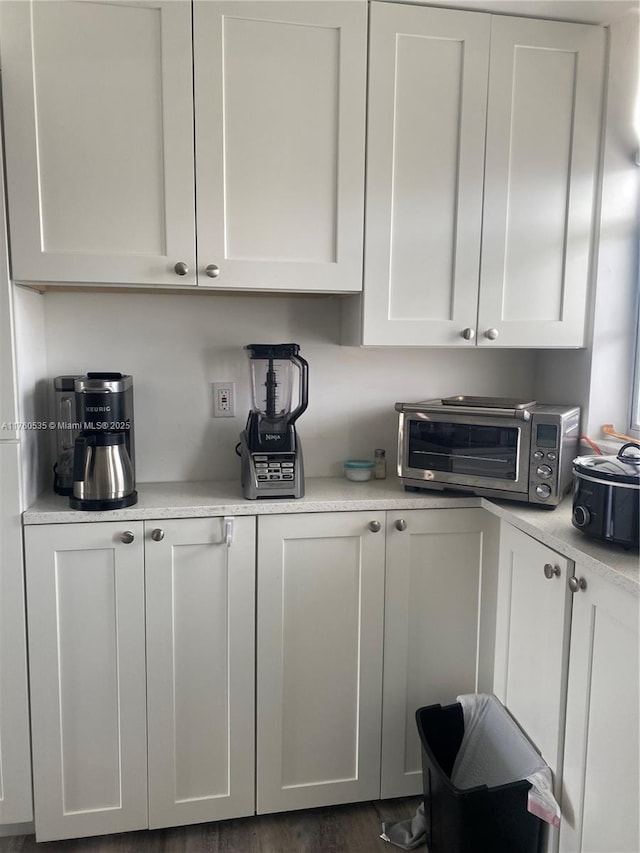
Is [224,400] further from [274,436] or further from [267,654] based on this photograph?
[267,654]

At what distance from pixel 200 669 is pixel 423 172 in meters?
1.57

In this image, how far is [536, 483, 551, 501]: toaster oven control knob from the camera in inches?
67.5

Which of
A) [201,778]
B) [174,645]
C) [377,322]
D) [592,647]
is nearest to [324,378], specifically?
[377,322]

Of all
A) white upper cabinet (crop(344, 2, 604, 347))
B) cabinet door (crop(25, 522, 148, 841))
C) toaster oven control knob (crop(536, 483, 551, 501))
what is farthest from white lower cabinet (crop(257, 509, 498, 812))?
white upper cabinet (crop(344, 2, 604, 347))

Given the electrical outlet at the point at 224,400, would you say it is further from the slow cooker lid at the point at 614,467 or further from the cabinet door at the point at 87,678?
the slow cooker lid at the point at 614,467

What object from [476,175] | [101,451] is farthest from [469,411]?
[101,451]

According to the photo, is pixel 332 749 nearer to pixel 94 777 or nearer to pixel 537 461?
pixel 94 777

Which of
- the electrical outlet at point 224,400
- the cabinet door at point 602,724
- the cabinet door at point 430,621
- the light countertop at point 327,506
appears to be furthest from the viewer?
the electrical outlet at point 224,400

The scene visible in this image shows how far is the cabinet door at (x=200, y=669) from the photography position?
1.75m

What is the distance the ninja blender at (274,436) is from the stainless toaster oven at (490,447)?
330 mm

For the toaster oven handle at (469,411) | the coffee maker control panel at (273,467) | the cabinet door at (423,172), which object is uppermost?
the cabinet door at (423,172)

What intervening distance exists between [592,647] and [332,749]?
0.90 meters

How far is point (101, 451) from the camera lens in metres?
1.69

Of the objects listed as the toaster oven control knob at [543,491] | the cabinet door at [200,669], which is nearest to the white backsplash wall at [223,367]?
the cabinet door at [200,669]
